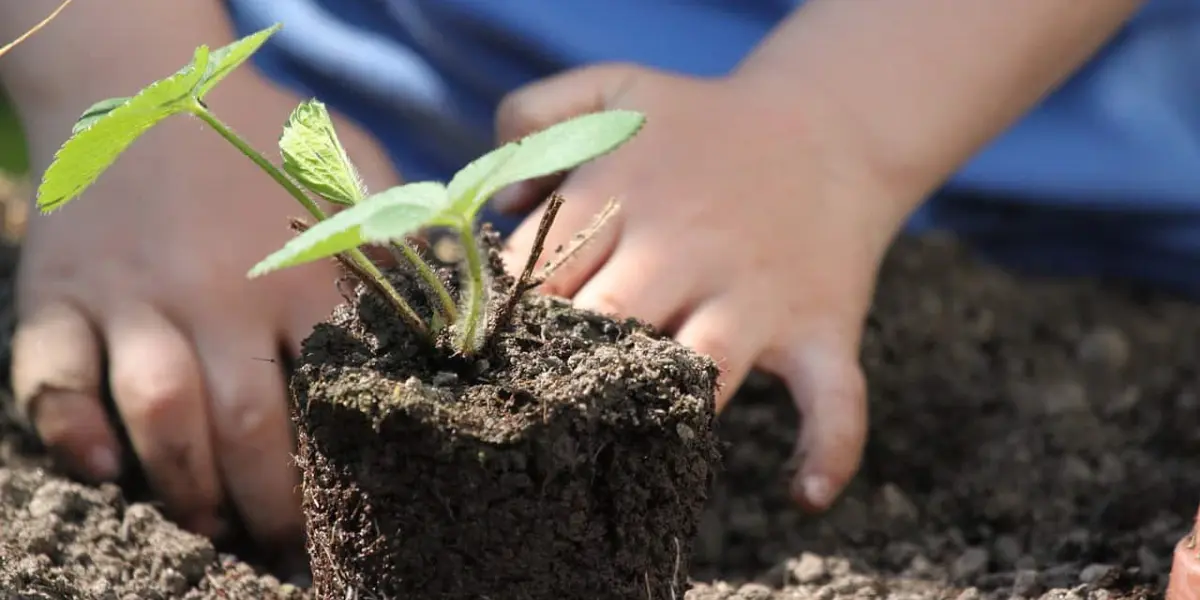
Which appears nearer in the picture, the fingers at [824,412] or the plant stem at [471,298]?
the plant stem at [471,298]

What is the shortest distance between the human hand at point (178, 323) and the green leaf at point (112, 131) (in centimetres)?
43

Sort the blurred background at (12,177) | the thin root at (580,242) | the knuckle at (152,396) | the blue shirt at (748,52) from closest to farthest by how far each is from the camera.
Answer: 1. the thin root at (580,242)
2. the knuckle at (152,396)
3. the blue shirt at (748,52)
4. the blurred background at (12,177)

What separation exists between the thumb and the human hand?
177 millimetres

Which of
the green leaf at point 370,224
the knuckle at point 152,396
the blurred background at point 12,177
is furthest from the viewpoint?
the blurred background at point 12,177

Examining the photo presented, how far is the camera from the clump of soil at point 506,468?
0.62m

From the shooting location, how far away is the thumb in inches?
47.2

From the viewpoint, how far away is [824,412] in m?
1.10

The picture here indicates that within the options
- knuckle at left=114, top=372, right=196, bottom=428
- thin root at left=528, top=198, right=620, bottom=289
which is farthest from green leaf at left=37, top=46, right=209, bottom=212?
knuckle at left=114, top=372, right=196, bottom=428

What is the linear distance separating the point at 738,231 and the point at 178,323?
58 cm

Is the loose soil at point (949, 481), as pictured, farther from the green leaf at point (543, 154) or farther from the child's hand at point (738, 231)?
the green leaf at point (543, 154)

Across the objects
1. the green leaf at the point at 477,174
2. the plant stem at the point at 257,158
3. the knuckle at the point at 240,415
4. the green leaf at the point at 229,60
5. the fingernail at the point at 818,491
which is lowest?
the fingernail at the point at 818,491

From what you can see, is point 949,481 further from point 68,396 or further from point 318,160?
point 68,396

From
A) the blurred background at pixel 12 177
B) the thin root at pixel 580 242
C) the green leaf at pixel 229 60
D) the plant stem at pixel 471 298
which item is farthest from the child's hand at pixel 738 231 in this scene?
the blurred background at pixel 12 177

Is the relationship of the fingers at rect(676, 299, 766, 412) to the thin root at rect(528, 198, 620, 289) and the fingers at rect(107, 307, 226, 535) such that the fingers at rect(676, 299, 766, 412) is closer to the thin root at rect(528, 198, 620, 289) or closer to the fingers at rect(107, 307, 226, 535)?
the thin root at rect(528, 198, 620, 289)
